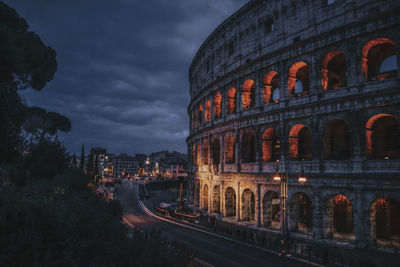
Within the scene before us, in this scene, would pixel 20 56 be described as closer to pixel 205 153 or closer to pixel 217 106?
pixel 217 106

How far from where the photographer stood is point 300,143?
25.9m

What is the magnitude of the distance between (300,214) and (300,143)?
6875 mm

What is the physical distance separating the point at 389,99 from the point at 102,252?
19620 millimetres

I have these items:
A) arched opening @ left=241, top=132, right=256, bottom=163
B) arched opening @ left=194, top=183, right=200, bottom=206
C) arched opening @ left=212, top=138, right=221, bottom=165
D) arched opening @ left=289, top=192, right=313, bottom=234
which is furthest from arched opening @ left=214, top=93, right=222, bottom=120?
arched opening @ left=289, top=192, right=313, bottom=234

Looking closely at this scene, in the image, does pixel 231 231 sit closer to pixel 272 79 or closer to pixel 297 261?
pixel 297 261

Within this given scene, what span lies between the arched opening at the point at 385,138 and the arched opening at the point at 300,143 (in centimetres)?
532

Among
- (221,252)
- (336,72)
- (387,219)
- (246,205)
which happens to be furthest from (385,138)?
(221,252)

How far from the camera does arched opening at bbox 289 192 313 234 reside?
22.2m

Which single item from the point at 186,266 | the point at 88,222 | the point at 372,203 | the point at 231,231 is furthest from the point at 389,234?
the point at 88,222

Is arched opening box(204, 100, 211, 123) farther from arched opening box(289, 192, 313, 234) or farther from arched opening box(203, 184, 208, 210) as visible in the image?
arched opening box(289, 192, 313, 234)

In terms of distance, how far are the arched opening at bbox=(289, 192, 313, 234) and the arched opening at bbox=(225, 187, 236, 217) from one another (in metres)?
7.86

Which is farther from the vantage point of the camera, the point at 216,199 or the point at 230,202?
the point at 216,199

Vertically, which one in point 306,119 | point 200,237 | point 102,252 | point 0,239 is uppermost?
point 306,119

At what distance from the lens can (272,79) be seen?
28.4 meters
